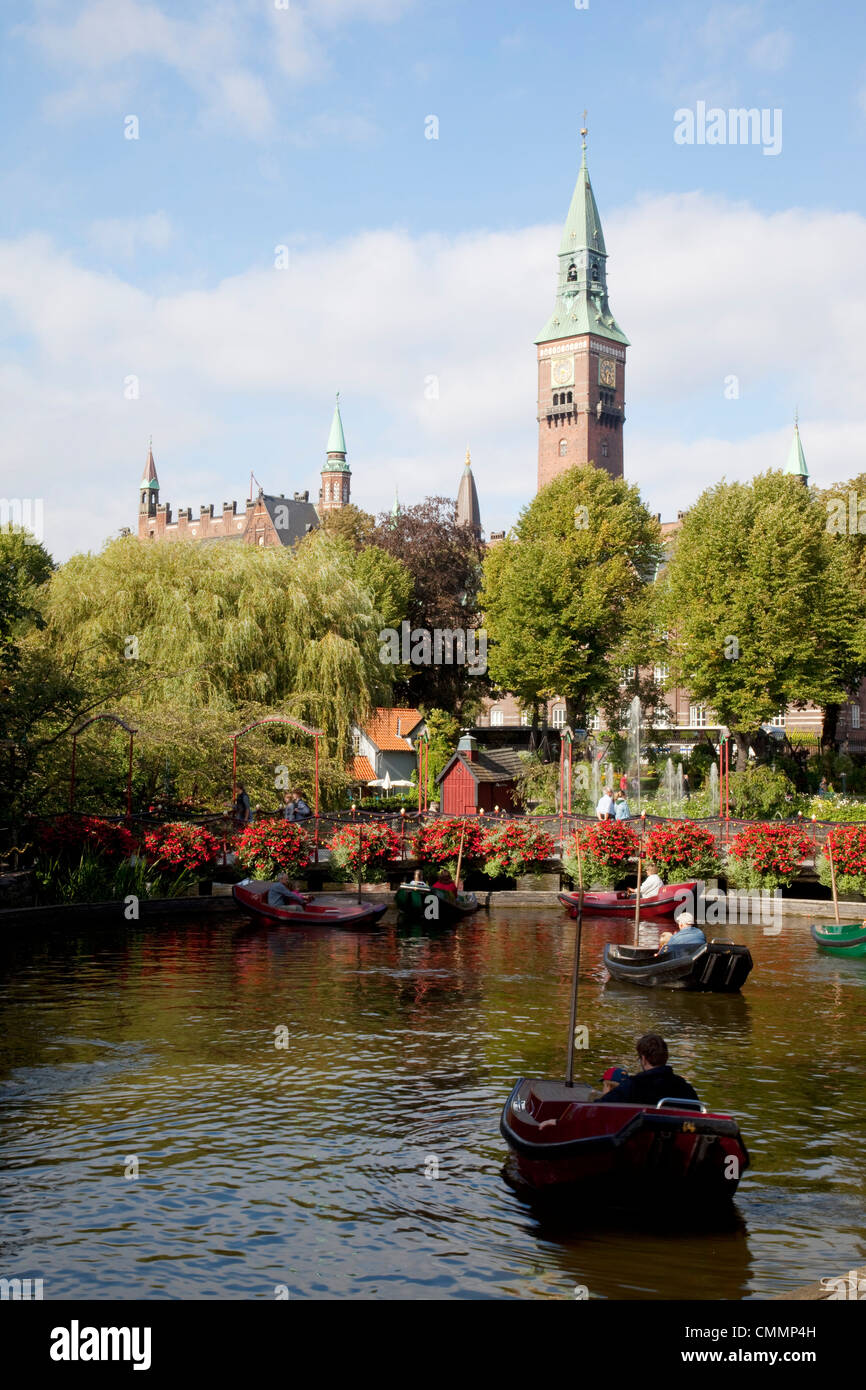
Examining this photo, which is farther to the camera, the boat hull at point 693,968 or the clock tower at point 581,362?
the clock tower at point 581,362

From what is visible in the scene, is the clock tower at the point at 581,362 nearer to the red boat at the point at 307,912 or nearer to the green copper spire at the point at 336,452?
the green copper spire at the point at 336,452

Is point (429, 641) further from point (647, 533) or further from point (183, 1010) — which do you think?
point (183, 1010)

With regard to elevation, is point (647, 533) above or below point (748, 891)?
above

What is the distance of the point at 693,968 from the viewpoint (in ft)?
65.5

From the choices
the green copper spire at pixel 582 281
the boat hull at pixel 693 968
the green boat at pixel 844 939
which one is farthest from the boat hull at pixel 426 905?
the green copper spire at pixel 582 281

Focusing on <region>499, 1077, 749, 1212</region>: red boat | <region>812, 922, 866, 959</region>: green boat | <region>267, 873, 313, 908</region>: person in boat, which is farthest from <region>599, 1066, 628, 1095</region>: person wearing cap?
<region>267, 873, 313, 908</region>: person in boat

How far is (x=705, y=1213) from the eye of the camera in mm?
10547

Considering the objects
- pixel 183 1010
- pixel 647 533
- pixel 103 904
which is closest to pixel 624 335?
pixel 647 533

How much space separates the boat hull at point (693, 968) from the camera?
19.8 meters

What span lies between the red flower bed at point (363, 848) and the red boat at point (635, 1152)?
20.7 meters

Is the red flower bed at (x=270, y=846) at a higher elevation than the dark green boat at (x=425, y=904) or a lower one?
higher

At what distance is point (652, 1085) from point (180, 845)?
1952 cm

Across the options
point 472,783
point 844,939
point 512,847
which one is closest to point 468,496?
point 472,783
